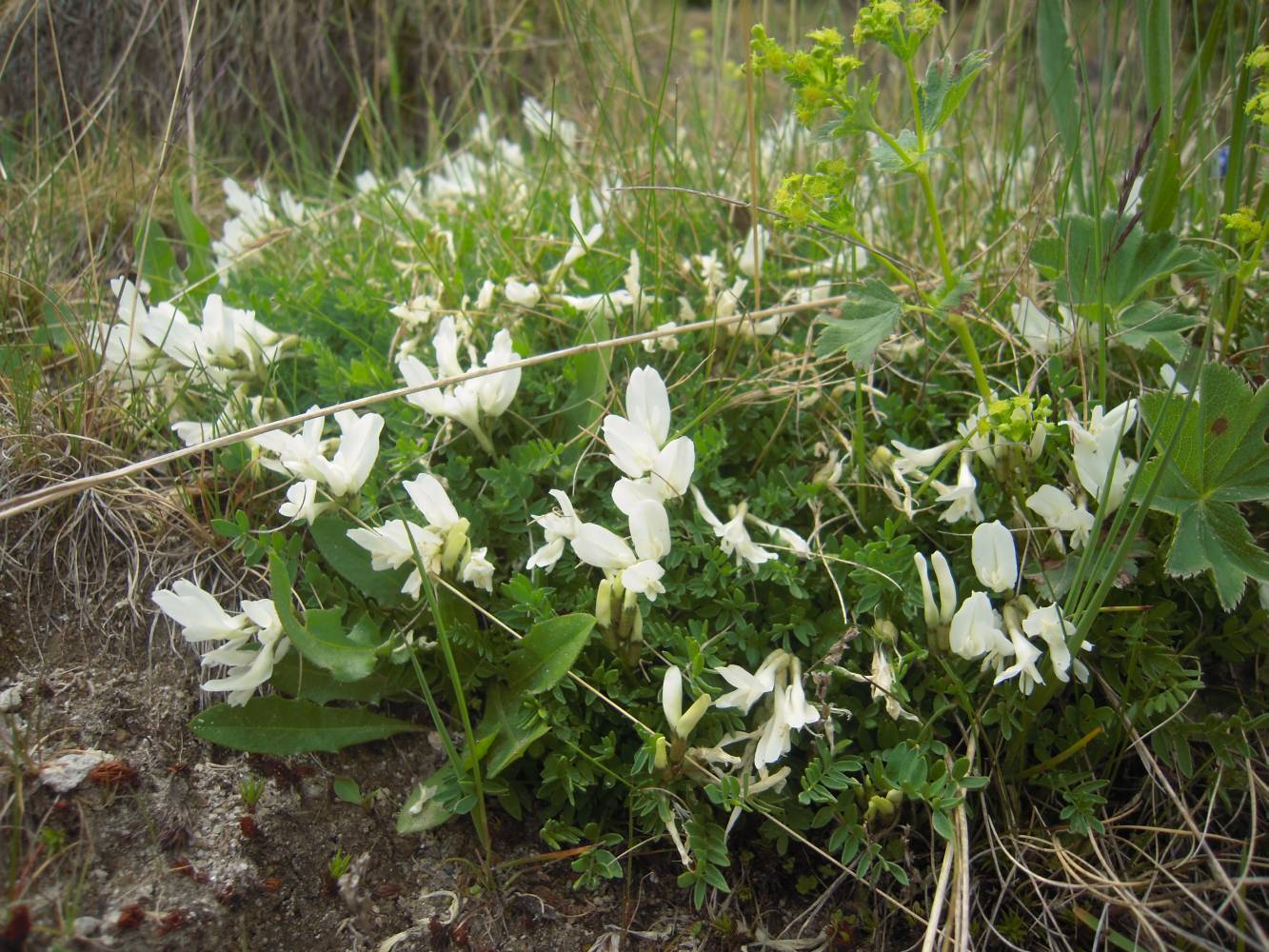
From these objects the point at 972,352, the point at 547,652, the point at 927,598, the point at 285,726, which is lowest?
the point at 285,726

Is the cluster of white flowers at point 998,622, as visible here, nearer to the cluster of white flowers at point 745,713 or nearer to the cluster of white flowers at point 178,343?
the cluster of white flowers at point 745,713

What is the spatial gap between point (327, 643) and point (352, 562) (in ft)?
0.62

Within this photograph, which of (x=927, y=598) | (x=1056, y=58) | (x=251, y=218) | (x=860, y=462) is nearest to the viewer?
(x=927, y=598)

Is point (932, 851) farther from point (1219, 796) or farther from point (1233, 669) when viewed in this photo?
point (1233, 669)

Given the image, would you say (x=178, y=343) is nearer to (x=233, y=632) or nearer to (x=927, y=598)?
(x=233, y=632)

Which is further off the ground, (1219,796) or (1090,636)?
(1090,636)

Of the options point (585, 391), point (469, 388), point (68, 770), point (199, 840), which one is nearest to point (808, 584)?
point (585, 391)

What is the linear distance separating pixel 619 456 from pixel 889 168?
648mm

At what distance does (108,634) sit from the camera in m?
1.75

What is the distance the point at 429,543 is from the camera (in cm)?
167

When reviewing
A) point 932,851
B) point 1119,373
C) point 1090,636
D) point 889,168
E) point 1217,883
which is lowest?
point 932,851

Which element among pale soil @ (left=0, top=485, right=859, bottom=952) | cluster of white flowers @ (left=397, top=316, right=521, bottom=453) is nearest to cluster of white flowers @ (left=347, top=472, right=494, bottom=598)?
cluster of white flowers @ (left=397, top=316, right=521, bottom=453)

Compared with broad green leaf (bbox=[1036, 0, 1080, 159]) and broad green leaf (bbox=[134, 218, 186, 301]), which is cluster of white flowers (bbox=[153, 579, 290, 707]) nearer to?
broad green leaf (bbox=[134, 218, 186, 301])

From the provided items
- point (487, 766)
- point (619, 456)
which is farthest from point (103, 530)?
point (619, 456)
